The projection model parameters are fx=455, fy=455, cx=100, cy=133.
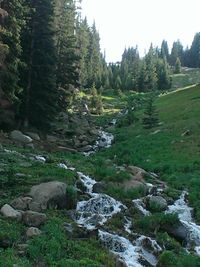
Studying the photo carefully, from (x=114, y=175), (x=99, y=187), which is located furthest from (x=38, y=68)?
(x=99, y=187)

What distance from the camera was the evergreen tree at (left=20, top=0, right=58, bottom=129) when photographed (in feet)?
133

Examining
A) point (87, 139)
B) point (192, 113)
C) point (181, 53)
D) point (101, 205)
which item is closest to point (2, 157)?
point (101, 205)

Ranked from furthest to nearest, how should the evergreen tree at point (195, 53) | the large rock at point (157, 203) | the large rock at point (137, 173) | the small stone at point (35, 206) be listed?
the evergreen tree at point (195, 53)
the large rock at point (137, 173)
the large rock at point (157, 203)
the small stone at point (35, 206)

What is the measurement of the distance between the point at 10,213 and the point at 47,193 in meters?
2.87

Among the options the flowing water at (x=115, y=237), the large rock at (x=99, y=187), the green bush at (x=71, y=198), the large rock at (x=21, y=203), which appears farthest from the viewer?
the large rock at (x=99, y=187)

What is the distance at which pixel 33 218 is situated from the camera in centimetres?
1806

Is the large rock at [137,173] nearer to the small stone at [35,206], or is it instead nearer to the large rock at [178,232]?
the large rock at [178,232]

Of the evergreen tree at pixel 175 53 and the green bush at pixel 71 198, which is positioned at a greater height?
the evergreen tree at pixel 175 53

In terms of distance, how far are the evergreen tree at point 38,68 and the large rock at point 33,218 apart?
22.8m

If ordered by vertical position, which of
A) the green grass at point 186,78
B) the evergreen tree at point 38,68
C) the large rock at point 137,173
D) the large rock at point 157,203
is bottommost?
the green grass at point 186,78

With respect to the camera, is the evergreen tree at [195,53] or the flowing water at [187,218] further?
the evergreen tree at [195,53]

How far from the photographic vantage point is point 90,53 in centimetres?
13050

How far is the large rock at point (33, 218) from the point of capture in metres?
17.8

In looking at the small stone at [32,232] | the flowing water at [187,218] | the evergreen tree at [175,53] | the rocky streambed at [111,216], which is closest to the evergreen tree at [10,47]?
the rocky streambed at [111,216]
